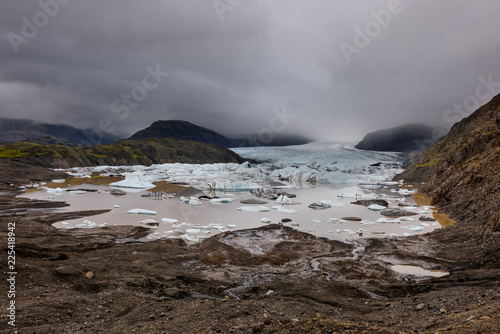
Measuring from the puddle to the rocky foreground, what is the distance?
0.53 metres

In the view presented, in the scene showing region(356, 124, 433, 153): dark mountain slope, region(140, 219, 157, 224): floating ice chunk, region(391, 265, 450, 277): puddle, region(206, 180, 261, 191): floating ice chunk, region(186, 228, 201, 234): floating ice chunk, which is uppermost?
region(356, 124, 433, 153): dark mountain slope

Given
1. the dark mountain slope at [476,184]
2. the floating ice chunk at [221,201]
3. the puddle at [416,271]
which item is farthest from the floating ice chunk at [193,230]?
the dark mountain slope at [476,184]

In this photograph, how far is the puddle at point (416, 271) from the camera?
1221 cm

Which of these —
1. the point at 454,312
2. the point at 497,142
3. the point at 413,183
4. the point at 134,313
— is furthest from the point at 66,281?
the point at 413,183

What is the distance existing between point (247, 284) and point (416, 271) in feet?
25.4

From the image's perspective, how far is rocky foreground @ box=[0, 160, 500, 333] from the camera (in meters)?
6.50

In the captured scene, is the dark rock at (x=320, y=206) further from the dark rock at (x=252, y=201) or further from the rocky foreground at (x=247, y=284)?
the rocky foreground at (x=247, y=284)

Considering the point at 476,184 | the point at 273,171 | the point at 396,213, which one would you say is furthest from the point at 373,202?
the point at 273,171

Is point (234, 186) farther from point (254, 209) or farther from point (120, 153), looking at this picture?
point (120, 153)

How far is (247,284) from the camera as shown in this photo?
1110cm

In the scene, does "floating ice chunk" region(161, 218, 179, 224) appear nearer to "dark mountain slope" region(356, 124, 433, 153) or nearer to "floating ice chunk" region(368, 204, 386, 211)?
"floating ice chunk" region(368, 204, 386, 211)

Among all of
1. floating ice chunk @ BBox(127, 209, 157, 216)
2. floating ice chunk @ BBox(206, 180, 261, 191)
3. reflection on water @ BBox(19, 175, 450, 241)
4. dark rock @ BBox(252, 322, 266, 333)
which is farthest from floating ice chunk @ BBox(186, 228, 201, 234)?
floating ice chunk @ BBox(206, 180, 261, 191)

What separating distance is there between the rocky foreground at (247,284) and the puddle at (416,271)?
1.73 ft

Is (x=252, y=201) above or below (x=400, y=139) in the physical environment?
below
